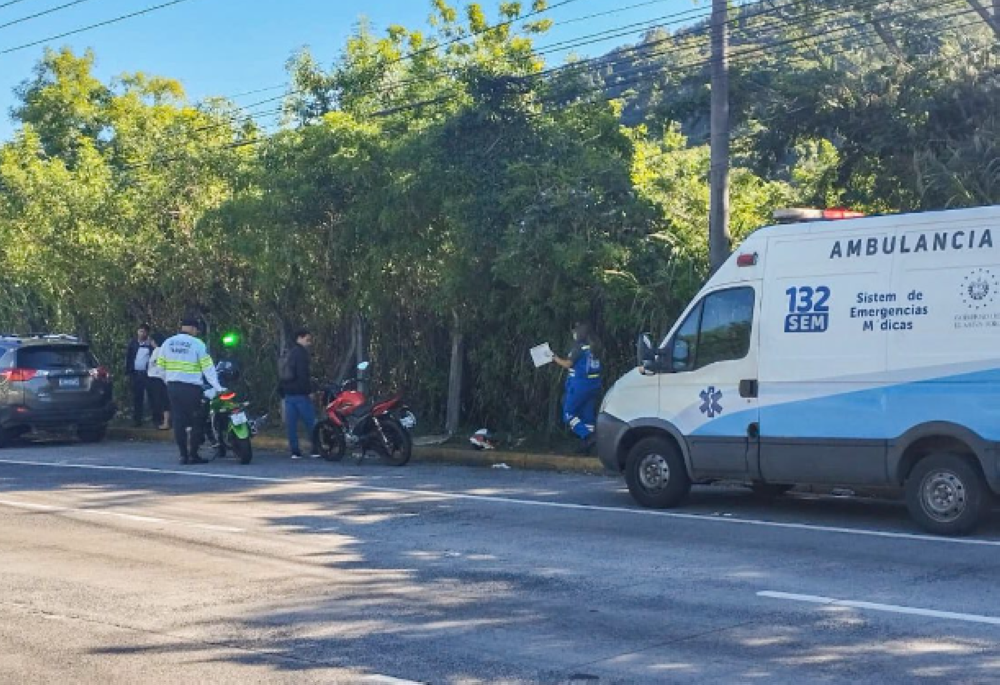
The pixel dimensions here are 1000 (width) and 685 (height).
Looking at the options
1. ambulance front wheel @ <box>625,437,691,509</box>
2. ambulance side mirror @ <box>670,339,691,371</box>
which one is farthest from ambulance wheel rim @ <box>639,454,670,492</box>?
A: ambulance side mirror @ <box>670,339,691,371</box>

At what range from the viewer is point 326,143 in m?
19.6

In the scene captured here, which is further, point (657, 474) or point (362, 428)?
point (362, 428)

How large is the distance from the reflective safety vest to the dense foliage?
282 cm

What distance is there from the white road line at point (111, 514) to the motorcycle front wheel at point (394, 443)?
4742 mm

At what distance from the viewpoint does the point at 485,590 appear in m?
9.24

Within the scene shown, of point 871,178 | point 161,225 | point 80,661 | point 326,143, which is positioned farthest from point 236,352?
point 80,661

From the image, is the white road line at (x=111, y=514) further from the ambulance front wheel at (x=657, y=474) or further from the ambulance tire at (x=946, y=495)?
the ambulance tire at (x=946, y=495)

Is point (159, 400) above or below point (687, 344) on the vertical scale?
below

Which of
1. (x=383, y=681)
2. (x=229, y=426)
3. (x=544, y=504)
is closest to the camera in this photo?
(x=383, y=681)

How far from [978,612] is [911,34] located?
13793mm

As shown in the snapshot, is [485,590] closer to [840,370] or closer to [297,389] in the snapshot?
[840,370]

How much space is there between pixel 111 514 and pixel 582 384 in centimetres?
610

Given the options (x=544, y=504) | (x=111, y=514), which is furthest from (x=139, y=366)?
(x=544, y=504)

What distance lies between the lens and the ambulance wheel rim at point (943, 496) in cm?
1106
